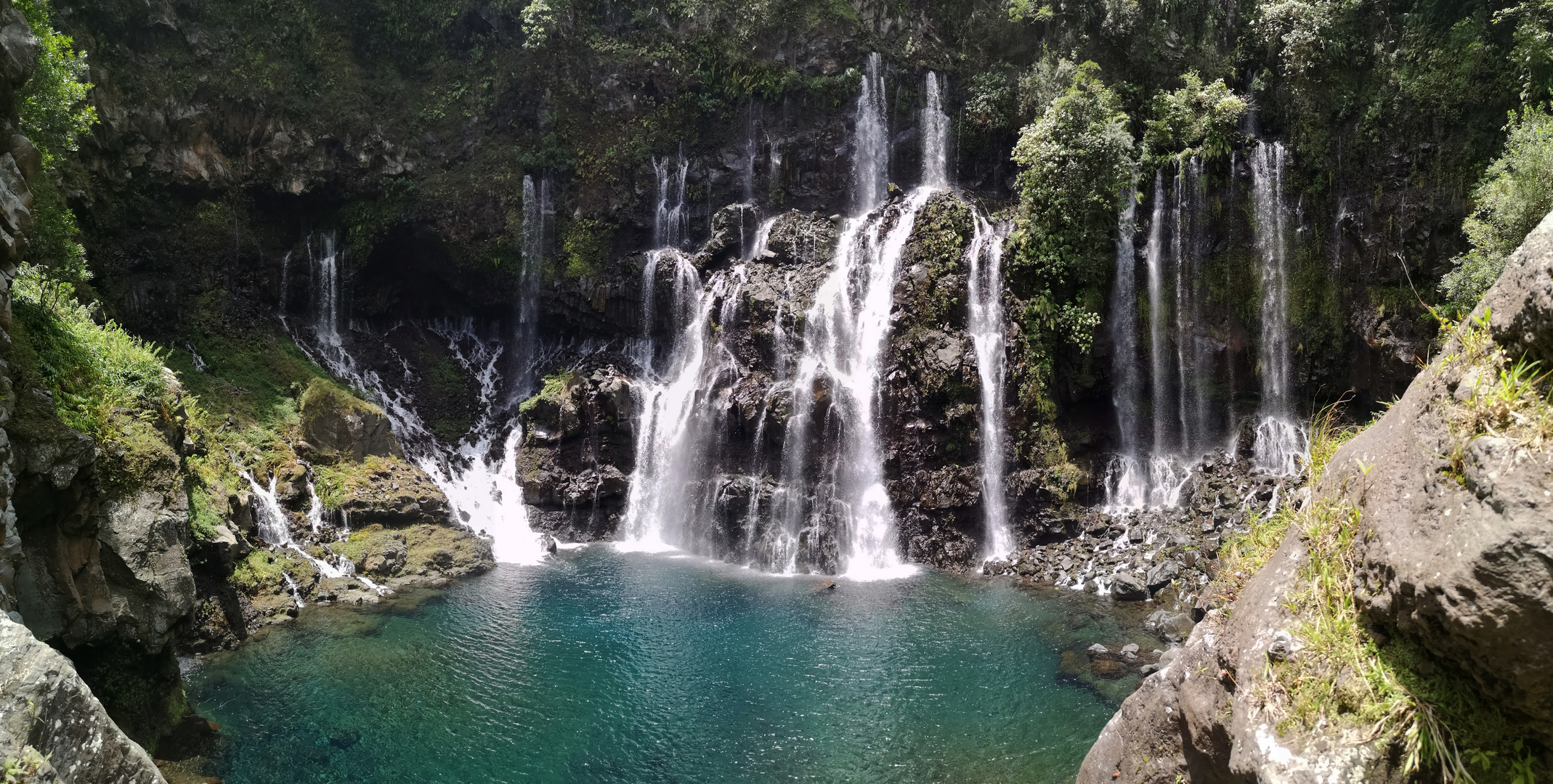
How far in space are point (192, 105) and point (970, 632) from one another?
27.9 meters

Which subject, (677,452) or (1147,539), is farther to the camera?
(677,452)

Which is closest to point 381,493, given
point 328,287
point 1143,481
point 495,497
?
point 495,497

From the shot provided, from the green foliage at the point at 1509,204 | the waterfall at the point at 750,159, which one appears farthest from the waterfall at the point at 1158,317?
the waterfall at the point at 750,159

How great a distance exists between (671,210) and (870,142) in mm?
7440

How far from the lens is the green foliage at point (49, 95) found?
1388cm

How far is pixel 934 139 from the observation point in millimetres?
27906

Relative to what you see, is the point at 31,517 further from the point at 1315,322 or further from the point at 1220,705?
the point at 1315,322

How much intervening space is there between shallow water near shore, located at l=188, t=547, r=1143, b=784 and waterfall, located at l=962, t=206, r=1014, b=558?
3002mm

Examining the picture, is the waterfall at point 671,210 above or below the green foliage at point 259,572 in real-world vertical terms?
above

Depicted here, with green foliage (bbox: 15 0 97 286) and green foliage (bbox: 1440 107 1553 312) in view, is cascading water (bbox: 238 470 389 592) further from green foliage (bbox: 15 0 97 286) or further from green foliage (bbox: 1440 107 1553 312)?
green foliage (bbox: 1440 107 1553 312)

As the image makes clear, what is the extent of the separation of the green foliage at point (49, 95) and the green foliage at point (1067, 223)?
2108 cm

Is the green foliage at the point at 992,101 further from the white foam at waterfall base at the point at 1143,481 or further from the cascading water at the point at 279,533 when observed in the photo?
the cascading water at the point at 279,533

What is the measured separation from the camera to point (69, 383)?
10227 millimetres

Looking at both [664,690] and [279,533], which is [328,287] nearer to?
[279,533]
